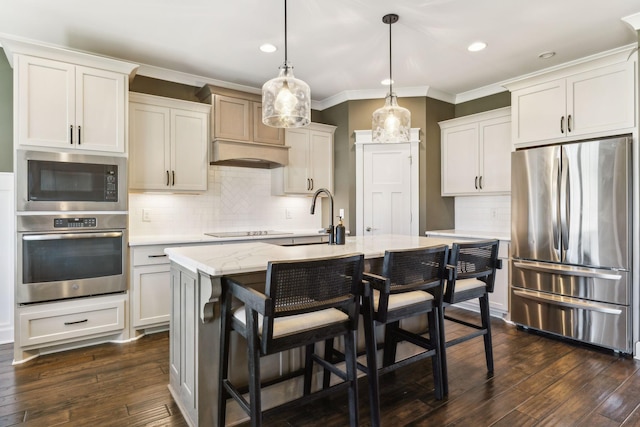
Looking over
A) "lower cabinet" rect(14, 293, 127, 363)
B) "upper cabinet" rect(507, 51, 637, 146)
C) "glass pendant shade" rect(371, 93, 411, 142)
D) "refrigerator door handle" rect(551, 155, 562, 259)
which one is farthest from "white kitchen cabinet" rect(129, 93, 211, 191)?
"refrigerator door handle" rect(551, 155, 562, 259)

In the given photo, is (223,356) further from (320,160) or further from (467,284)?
(320,160)

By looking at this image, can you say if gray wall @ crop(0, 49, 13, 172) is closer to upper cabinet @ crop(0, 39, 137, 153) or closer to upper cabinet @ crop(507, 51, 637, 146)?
upper cabinet @ crop(0, 39, 137, 153)

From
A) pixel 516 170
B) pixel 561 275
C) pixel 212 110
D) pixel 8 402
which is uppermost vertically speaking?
pixel 212 110

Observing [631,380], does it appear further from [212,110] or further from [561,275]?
[212,110]

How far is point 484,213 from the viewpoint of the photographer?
15.2ft

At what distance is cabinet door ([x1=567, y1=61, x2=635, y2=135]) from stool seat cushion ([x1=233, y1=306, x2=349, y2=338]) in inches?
116

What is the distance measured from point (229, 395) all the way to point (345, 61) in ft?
10.5

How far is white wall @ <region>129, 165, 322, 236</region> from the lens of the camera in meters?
3.94

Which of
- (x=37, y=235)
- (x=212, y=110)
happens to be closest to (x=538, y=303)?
(x=212, y=110)

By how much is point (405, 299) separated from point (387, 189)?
2724mm

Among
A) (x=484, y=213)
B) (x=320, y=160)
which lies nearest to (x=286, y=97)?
(x=320, y=160)

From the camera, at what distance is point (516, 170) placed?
3.57m

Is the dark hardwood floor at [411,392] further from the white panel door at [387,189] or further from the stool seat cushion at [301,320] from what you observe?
the white panel door at [387,189]

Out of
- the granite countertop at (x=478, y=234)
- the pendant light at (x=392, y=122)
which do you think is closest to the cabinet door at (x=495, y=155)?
the granite countertop at (x=478, y=234)
